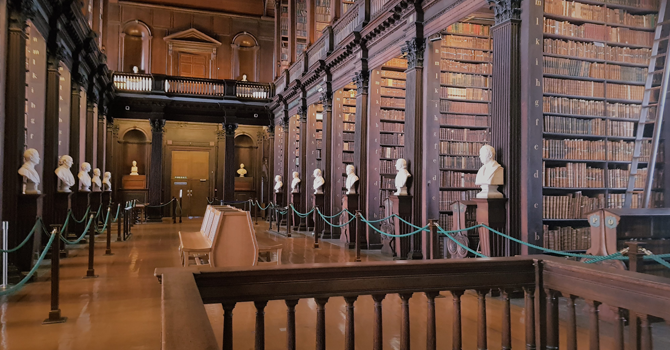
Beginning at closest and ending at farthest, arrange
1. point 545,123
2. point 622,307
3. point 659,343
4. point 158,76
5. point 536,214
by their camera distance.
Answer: point 622,307 → point 659,343 → point 536,214 → point 545,123 → point 158,76

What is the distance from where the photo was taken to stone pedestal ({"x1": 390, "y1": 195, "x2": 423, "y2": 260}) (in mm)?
6805

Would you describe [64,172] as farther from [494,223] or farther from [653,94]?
[653,94]

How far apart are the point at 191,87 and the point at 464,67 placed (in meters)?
10.6

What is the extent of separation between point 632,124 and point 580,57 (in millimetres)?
1144

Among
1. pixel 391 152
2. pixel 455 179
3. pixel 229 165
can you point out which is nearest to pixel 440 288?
pixel 455 179

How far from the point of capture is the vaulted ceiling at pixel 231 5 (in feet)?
52.8

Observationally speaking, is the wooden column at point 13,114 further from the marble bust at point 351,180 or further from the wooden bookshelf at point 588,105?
the wooden bookshelf at point 588,105

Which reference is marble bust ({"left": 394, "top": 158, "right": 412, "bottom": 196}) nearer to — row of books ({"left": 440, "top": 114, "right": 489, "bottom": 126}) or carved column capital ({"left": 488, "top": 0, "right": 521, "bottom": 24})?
row of books ({"left": 440, "top": 114, "right": 489, "bottom": 126})

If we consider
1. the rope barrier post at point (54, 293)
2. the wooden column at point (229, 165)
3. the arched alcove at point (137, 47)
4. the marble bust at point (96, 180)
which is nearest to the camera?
the rope barrier post at point (54, 293)

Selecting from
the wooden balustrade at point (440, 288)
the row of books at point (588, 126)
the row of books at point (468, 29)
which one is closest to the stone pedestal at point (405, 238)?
the row of books at point (588, 126)

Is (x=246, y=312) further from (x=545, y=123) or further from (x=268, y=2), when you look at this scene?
(x=268, y=2)

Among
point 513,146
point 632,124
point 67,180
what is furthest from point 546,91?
point 67,180

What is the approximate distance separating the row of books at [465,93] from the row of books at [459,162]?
0.94 metres

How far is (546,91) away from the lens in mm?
5234
